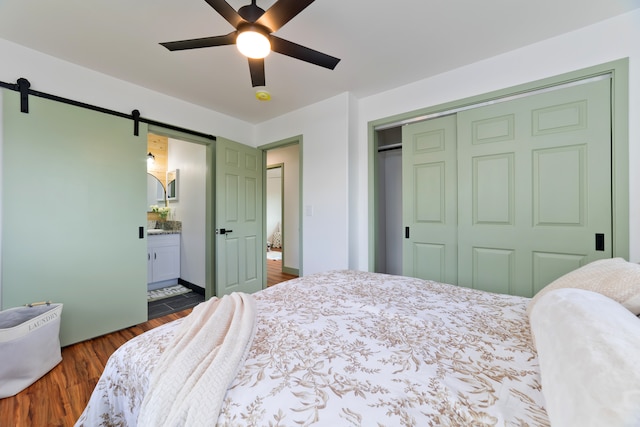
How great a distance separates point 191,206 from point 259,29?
9.82 ft

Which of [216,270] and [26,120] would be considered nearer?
[26,120]

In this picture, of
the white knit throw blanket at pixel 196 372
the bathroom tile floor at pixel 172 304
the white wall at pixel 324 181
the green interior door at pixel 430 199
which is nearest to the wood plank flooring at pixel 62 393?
the bathroom tile floor at pixel 172 304

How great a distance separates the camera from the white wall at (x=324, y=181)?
2.81m

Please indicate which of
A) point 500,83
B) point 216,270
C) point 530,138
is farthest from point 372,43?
point 216,270

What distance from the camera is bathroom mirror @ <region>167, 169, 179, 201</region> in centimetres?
408

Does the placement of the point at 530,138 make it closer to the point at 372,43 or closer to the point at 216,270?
the point at 372,43

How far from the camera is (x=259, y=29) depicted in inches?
55.6

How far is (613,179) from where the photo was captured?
1748mm

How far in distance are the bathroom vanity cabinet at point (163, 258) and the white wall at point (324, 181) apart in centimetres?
214

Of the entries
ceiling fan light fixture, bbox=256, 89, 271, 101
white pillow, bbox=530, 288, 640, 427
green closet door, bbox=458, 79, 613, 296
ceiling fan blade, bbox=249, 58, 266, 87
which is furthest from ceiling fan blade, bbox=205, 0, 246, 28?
green closet door, bbox=458, 79, 613, 296

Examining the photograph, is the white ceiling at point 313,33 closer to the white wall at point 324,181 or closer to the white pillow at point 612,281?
the white wall at point 324,181

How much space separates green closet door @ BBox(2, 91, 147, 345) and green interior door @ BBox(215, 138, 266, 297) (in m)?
0.77

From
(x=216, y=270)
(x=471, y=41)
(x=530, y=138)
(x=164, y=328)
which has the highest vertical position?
(x=471, y=41)

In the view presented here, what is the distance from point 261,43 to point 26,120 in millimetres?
2008
